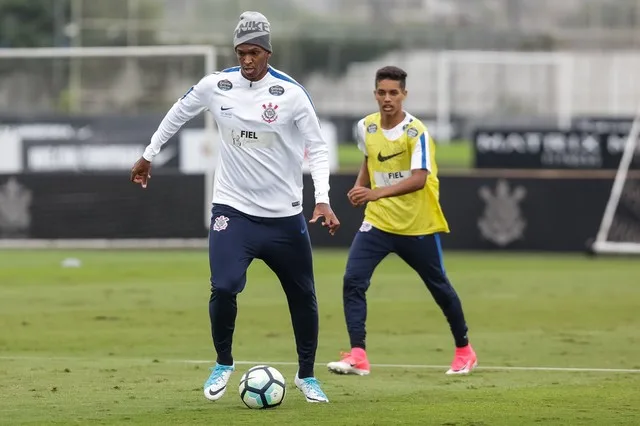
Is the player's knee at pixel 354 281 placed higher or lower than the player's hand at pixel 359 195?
lower

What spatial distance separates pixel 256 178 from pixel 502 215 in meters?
14.5

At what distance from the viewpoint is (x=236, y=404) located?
8930 mm

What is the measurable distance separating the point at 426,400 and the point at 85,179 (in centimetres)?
1479

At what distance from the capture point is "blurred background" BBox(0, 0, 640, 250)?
2298 cm

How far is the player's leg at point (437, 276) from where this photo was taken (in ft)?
36.0

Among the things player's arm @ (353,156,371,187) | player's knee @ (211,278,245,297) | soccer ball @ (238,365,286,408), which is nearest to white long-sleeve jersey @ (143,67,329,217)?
player's knee @ (211,278,245,297)

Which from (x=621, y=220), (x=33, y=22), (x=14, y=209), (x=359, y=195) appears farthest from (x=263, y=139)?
(x=33, y=22)

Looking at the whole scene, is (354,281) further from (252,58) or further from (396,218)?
(252,58)

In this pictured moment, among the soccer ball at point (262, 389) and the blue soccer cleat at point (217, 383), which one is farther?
the blue soccer cleat at point (217, 383)

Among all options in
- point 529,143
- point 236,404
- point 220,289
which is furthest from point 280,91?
point 529,143

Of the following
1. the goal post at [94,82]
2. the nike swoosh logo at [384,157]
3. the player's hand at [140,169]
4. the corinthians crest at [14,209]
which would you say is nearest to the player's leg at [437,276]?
the nike swoosh logo at [384,157]

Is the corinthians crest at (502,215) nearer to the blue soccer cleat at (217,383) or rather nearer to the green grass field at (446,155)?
the blue soccer cleat at (217,383)

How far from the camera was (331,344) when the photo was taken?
1266 cm

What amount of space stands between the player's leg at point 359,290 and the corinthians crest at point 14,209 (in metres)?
13.1
